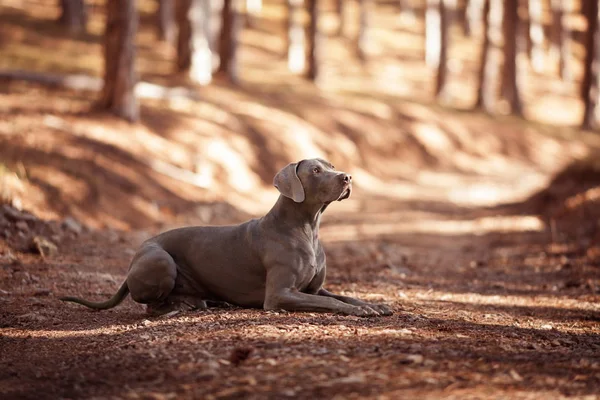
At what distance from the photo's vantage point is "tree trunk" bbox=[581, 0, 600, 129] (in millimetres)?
34250

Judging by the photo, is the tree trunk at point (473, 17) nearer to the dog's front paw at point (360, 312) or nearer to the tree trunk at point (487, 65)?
the tree trunk at point (487, 65)

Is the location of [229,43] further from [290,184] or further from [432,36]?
[432,36]

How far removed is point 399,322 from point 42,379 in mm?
3084

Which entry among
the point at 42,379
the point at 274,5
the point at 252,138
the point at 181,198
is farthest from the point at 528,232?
the point at 274,5

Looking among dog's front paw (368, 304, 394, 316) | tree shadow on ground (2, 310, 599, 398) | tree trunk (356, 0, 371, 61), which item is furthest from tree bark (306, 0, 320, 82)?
tree shadow on ground (2, 310, 599, 398)

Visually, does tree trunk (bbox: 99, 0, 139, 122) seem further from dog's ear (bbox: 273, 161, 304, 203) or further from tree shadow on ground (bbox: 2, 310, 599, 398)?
tree shadow on ground (bbox: 2, 310, 599, 398)

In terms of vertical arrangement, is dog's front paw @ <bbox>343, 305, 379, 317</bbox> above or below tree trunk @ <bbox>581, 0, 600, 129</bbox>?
below

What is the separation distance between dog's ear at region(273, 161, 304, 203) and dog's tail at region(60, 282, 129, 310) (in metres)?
1.93

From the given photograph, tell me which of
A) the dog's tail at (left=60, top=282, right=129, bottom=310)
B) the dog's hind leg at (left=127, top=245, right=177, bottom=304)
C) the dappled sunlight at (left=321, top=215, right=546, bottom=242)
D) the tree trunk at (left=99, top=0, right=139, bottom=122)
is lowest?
the dappled sunlight at (left=321, top=215, right=546, bottom=242)

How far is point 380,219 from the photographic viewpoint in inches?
722

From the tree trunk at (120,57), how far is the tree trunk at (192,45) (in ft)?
24.7

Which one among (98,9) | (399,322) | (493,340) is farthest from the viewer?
(98,9)

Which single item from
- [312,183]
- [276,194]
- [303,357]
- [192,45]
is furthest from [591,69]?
[303,357]

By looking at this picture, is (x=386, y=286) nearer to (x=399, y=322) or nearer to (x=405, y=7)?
(x=399, y=322)
